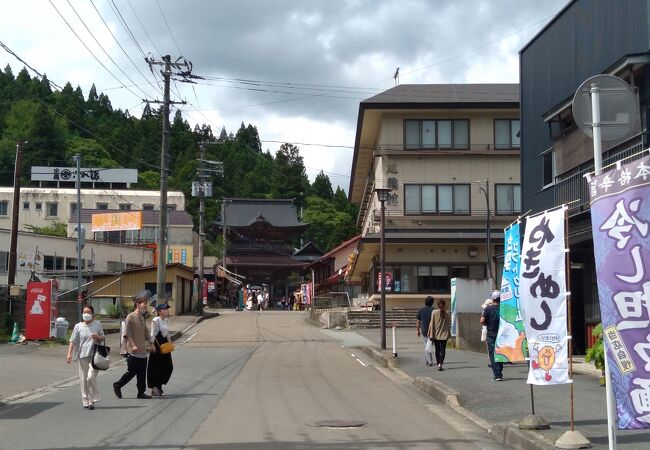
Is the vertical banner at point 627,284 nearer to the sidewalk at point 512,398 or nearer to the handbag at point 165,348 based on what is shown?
the sidewalk at point 512,398

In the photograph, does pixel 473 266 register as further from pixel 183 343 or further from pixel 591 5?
pixel 591 5

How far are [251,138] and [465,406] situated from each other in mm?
105277

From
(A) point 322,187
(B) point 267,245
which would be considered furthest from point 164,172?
(A) point 322,187

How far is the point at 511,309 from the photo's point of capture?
10.9 m

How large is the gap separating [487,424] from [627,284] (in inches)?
182

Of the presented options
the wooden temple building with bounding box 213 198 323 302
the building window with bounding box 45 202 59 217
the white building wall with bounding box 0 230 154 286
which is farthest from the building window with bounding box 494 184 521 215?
the building window with bounding box 45 202 59 217

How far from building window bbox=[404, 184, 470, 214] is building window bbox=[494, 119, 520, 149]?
296 cm

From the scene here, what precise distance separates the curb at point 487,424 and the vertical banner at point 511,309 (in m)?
1.12

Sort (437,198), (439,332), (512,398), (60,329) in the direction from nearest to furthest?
(512,398) → (439,332) → (60,329) → (437,198)

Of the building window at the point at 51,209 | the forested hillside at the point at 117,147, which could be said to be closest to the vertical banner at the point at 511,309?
the forested hillside at the point at 117,147

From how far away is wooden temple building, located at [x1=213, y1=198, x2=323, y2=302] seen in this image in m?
69.9

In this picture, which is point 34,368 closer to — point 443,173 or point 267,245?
point 443,173

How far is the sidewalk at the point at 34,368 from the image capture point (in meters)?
14.5

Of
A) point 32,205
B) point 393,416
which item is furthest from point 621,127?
point 32,205
